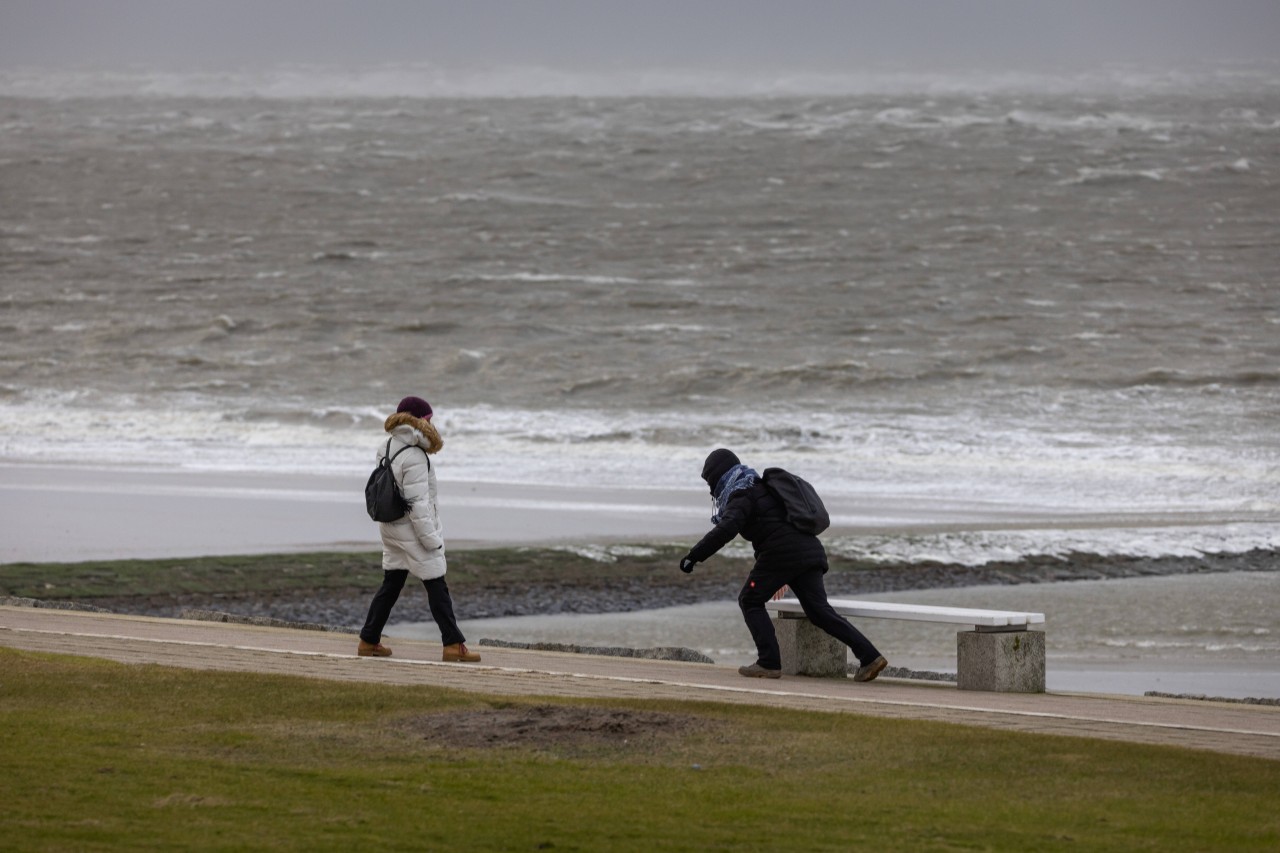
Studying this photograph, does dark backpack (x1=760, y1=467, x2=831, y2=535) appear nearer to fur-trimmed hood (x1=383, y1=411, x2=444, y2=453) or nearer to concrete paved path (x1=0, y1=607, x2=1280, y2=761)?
concrete paved path (x1=0, y1=607, x2=1280, y2=761)

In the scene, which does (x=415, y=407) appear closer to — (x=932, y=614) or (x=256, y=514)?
(x=932, y=614)

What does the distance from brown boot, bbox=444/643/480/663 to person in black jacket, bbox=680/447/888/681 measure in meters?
1.50

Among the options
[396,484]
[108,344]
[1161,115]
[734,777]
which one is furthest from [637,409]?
[1161,115]

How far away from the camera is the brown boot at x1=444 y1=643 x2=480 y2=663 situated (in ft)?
35.6

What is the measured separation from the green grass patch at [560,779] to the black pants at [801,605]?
1.65m

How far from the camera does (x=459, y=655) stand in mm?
10859

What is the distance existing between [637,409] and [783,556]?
35.8 metres

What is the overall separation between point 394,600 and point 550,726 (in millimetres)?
2969

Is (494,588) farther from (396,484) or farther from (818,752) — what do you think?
(818,752)

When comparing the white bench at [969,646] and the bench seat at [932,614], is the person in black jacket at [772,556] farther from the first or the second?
the white bench at [969,646]

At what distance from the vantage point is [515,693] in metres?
9.41

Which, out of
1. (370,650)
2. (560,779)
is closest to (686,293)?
(370,650)

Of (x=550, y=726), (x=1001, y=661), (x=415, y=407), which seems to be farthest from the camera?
(x=415, y=407)

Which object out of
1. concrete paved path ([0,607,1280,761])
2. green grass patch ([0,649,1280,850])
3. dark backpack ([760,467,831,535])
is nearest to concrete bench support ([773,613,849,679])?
concrete paved path ([0,607,1280,761])
